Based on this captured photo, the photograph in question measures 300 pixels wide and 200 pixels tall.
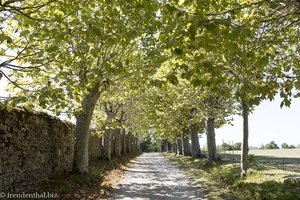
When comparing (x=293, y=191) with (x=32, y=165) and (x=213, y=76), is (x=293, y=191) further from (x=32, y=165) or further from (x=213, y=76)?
(x=32, y=165)

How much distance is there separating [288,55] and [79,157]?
11.5 m

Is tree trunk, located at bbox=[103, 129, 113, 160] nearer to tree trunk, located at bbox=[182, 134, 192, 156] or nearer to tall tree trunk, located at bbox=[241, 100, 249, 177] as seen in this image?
tall tree trunk, located at bbox=[241, 100, 249, 177]

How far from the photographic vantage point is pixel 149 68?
43.3 ft

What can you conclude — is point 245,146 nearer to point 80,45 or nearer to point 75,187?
point 75,187

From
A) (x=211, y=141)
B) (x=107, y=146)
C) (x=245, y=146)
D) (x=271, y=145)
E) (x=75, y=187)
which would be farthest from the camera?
(x=271, y=145)

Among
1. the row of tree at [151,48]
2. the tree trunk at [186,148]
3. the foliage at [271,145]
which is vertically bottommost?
the foliage at [271,145]

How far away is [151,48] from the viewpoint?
531 inches

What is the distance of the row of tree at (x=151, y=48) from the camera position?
7.00 m

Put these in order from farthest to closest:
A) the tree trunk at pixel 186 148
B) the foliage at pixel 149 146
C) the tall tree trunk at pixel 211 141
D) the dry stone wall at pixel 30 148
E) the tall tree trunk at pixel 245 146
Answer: the foliage at pixel 149 146
the tree trunk at pixel 186 148
the tall tree trunk at pixel 211 141
the tall tree trunk at pixel 245 146
the dry stone wall at pixel 30 148

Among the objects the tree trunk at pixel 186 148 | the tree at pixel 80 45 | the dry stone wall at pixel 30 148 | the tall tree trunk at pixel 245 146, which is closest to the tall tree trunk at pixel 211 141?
the tall tree trunk at pixel 245 146

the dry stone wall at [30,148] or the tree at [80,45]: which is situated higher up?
the tree at [80,45]

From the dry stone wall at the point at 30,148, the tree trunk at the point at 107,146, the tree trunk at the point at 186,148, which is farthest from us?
the tree trunk at the point at 186,148

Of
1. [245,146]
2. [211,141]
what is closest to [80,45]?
[245,146]

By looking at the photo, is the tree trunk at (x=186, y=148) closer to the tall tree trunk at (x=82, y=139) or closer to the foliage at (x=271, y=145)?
the tall tree trunk at (x=82, y=139)
